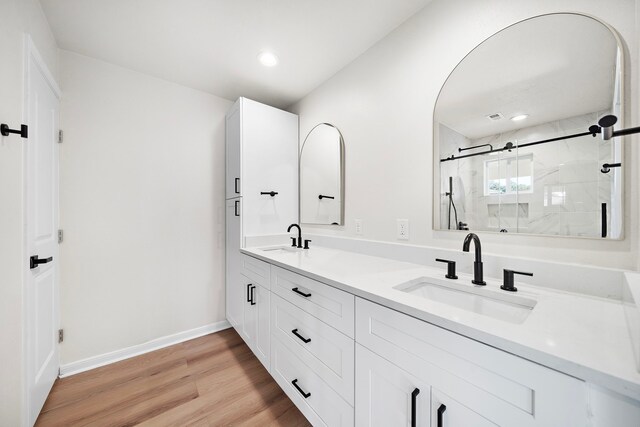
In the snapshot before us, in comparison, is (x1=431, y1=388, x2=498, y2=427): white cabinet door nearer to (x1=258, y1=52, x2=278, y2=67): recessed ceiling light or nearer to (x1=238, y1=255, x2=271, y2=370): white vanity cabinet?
(x1=238, y1=255, x2=271, y2=370): white vanity cabinet

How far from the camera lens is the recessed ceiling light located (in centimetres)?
183

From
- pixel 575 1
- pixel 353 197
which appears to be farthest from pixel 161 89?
pixel 575 1

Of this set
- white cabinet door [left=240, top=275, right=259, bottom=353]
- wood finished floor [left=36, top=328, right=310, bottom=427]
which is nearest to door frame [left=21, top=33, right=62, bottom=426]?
wood finished floor [left=36, top=328, right=310, bottom=427]

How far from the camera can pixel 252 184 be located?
220 centimetres

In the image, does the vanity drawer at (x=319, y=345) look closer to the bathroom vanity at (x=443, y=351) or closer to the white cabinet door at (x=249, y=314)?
the bathroom vanity at (x=443, y=351)

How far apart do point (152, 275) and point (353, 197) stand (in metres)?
1.87

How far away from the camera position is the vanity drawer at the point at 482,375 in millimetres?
494

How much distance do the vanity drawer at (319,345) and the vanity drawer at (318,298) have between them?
33mm

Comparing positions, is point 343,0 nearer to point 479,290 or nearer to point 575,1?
point 575,1

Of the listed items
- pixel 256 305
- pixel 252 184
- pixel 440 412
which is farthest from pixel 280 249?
pixel 440 412

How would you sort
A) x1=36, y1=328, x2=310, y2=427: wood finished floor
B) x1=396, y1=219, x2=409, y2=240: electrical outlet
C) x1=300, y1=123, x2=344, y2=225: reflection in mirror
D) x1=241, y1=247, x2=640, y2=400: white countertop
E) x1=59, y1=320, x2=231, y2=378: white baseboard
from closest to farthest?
1. x1=241, y1=247, x2=640, y2=400: white countertop
2. x1=36, y1=328, x2=310, y2=427: wood finished floor
3. x1=396, y1=219, x2=409, y2=240: electrical outlet
4. x1=59, y1=320, x2=231, y2=378: white baseboard
5. x1=300, y1=123, x2=344, y2=225: reflection in mirror

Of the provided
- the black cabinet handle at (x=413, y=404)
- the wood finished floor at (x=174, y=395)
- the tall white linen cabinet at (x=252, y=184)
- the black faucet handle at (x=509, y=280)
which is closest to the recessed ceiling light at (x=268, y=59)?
the tall white linen cabinet at (x=252, y=184)

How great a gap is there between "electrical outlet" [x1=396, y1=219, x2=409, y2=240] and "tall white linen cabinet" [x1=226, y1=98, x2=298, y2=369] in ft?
3.81

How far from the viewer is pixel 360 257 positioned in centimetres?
162
